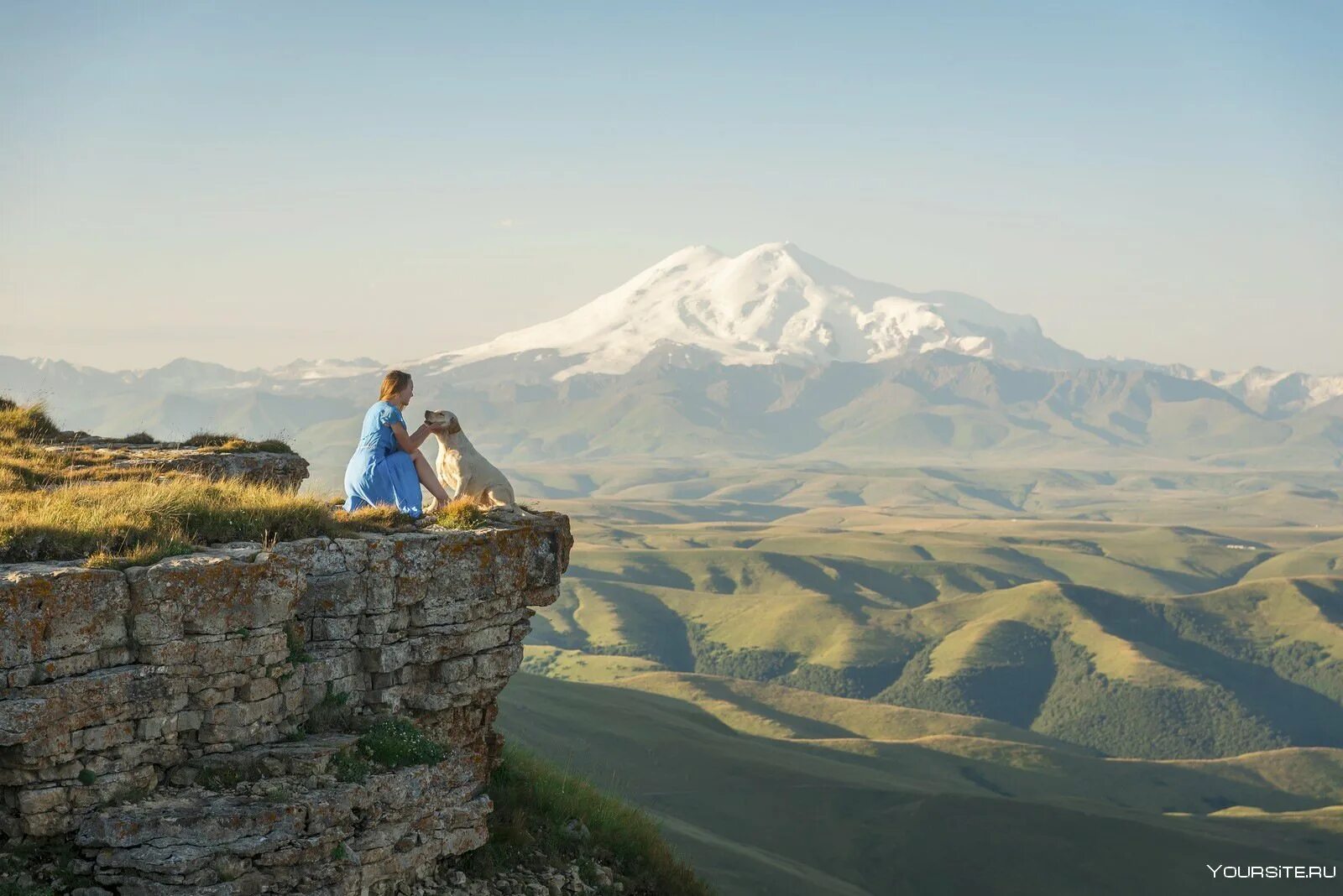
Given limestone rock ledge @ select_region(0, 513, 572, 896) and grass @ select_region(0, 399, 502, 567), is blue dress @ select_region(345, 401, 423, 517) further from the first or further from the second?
limestone rock ledge @ select_region(0, 513, 572, 896)

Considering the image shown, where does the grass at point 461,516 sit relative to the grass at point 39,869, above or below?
above

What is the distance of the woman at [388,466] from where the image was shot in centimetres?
1727

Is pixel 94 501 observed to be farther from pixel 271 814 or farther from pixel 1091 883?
pixel 1091 883

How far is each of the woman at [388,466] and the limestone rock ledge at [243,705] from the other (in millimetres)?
2005

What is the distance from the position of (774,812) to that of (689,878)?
52.6 metres

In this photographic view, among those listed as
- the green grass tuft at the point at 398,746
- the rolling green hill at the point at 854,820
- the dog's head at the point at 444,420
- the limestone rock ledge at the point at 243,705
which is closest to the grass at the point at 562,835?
the limestone rock ledge at the point at 243,705

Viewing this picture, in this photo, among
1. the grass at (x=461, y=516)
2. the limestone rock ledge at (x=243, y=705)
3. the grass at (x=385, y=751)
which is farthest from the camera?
the grass at (x=461, y=516)

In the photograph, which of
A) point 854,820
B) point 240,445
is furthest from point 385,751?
point 854,820

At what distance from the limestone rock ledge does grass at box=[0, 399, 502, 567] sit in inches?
19.3

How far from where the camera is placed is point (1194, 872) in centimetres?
6806

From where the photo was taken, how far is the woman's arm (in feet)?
57.1

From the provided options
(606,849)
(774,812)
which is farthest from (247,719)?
(774,812)

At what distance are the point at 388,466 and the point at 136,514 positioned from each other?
4221mm

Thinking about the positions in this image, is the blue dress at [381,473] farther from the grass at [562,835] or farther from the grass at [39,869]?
the grass at [39,869]
